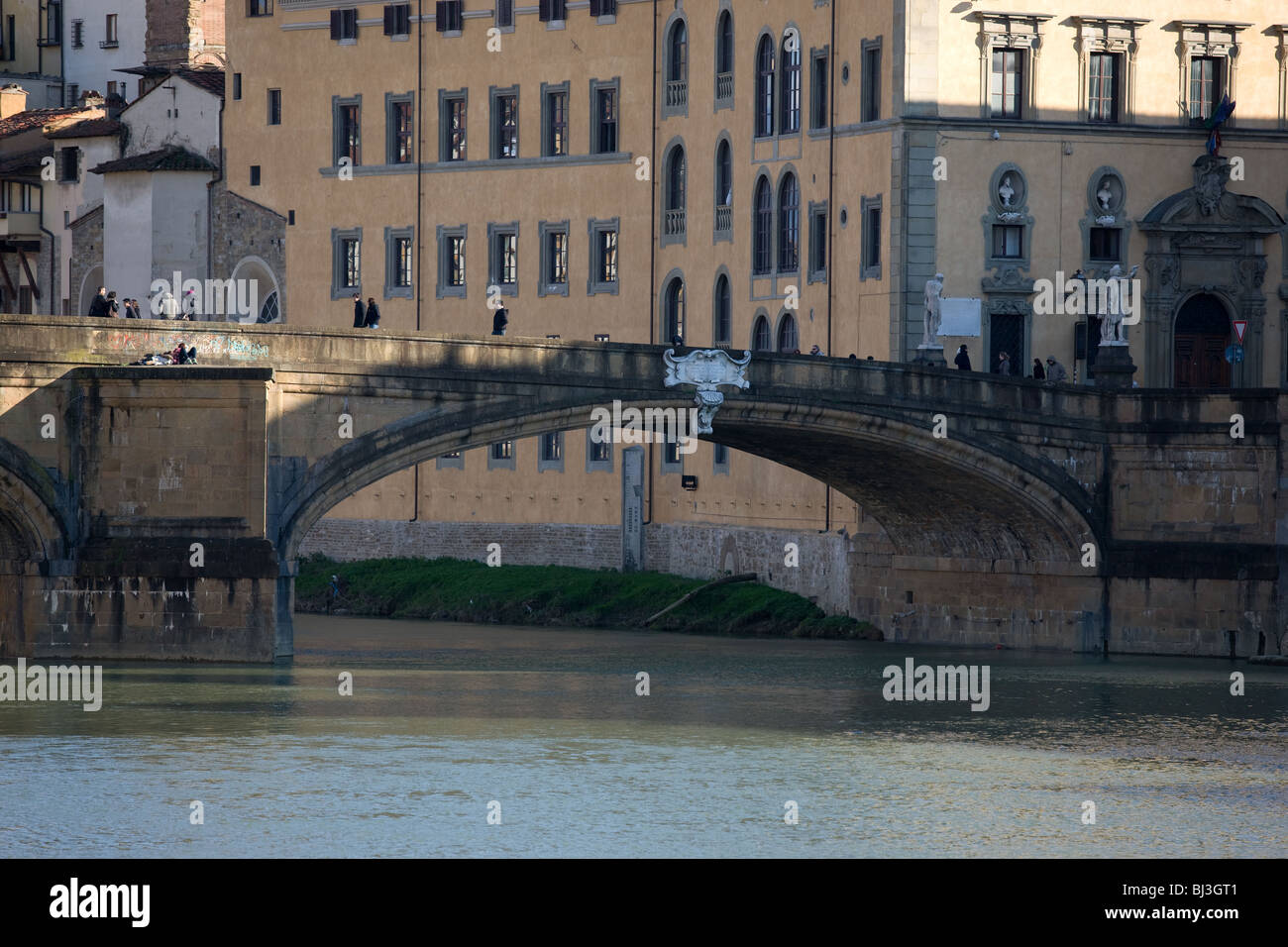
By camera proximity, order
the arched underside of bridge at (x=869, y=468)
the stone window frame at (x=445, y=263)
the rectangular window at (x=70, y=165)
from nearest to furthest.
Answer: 1. the arched underside of bridge at (x=869, y=468)
2. the stone window frame at (x=445, y=263)
3. the rectangular window at (x=70, y=165)

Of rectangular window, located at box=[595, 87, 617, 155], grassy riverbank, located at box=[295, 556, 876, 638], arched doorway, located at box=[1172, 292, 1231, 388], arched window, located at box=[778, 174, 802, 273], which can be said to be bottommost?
grassy riverbank, located at box=[295, 556, 876, 638]

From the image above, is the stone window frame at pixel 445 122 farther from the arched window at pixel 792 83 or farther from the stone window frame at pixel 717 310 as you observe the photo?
the arched window at pixel 792 83

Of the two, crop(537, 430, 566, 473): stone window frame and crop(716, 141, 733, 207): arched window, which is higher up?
crop(716, 141, 733, 207): arched window

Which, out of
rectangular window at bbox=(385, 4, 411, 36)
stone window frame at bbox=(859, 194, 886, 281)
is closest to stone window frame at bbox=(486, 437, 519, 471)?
rectangular window at bbox=(385, 4, 411, 36)

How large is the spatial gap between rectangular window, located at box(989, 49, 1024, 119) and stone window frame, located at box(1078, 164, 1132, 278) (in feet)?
6.14

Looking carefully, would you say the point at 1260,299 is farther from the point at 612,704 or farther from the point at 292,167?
the point at 292,167

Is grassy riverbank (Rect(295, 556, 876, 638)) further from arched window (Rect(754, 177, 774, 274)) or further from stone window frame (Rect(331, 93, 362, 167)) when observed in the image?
stone window frame (Rect(331, 93, 362, 167))

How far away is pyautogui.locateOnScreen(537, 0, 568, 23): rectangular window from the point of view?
62812 millimetres

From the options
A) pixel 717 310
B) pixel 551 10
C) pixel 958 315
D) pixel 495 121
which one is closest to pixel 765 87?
pixel 717 310

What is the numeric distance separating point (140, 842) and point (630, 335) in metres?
33.9

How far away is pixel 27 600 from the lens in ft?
137

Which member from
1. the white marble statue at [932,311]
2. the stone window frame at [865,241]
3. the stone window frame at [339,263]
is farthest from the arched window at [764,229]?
the stone window frame at [339,263]

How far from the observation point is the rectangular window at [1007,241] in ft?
167

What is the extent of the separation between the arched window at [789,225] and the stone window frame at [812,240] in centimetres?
43
